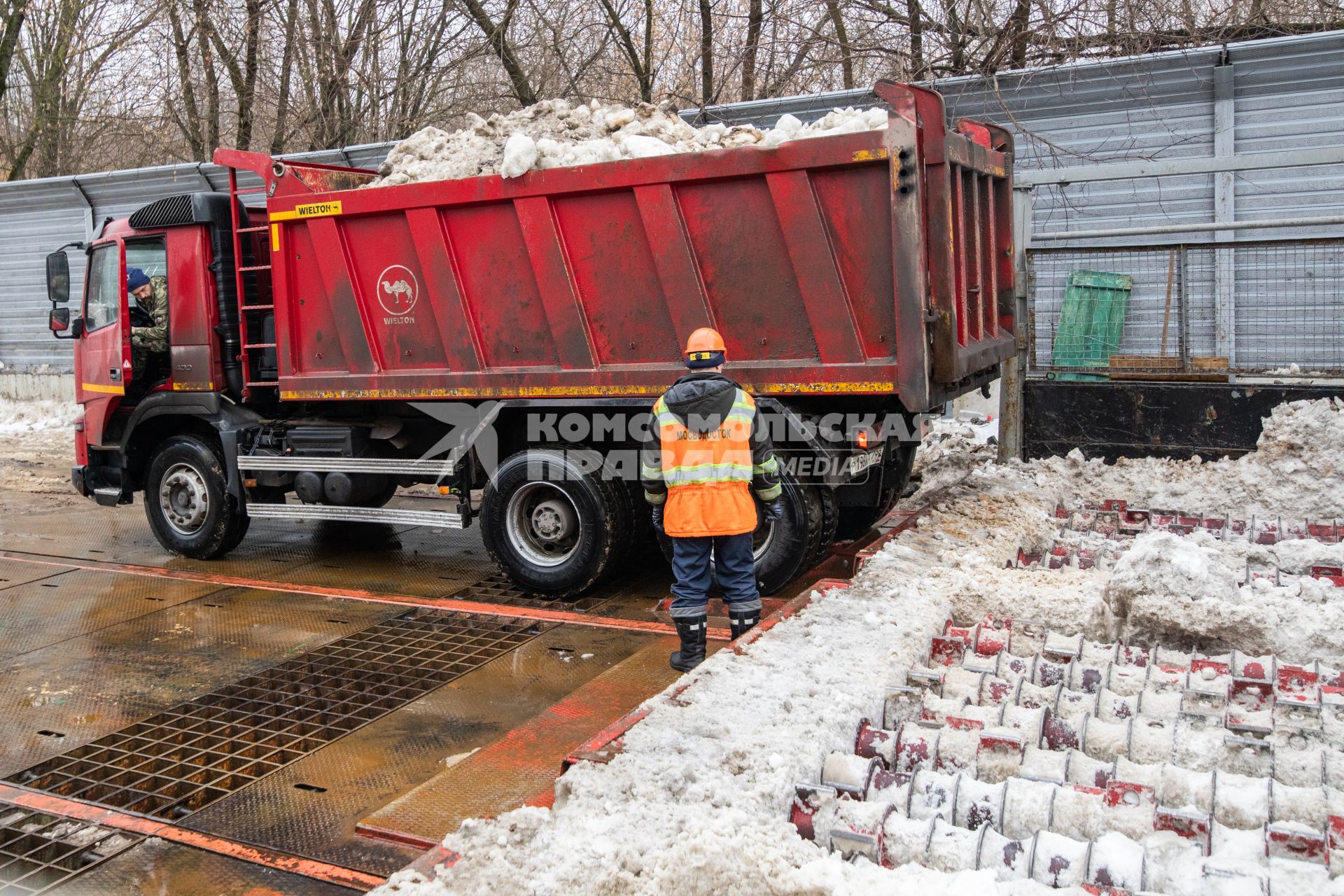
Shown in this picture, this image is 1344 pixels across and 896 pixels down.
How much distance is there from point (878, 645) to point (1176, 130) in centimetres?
854

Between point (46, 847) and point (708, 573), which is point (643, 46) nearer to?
point (708, 573)

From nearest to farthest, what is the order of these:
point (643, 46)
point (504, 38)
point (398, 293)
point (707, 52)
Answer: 1. point (398, 293)
2. point (707, 52)
3. point (504, 38)
4. point (643, 46)

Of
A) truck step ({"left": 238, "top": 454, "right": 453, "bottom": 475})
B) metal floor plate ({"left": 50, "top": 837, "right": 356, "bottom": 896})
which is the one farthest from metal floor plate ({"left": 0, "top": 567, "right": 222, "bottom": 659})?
metal floor plate ({"left": 50, "top": 837, "right": 356, "bottom": 896})

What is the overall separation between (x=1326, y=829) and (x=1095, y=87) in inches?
384

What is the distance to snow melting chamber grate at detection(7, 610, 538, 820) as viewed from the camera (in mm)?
Answer: 4367

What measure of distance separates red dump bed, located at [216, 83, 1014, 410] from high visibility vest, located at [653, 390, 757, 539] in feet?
3.87

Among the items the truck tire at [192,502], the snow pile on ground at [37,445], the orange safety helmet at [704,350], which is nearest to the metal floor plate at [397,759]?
the orange safety helmet at [704,350]

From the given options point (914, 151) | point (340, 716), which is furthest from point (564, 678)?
point (914, 151)

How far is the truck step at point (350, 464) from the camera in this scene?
24.1ft

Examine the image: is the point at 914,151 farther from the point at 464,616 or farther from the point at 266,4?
the point at 266,4

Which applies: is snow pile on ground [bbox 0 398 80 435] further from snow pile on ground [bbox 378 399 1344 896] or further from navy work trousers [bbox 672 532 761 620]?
navy work trousers [bbox 672 532 761 620]

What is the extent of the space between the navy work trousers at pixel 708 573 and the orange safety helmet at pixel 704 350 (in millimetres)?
801

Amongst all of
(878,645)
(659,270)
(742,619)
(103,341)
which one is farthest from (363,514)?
(878,645)

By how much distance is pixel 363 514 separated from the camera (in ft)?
25.1
